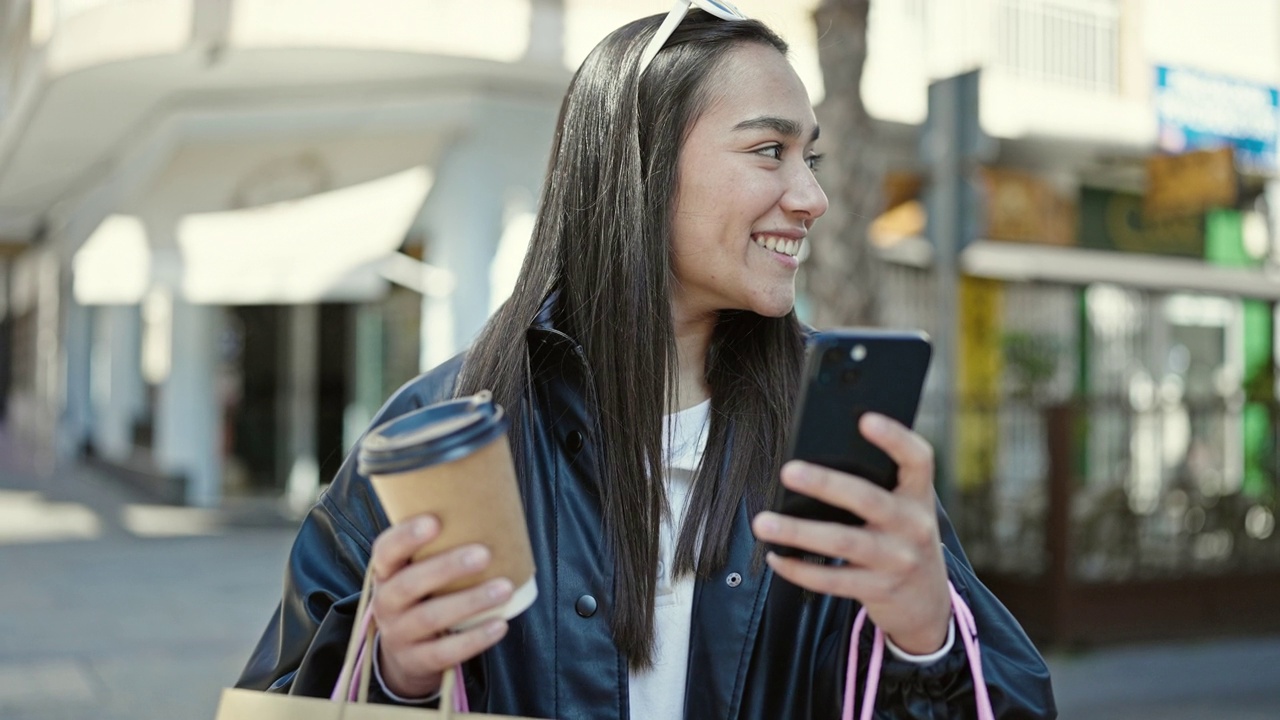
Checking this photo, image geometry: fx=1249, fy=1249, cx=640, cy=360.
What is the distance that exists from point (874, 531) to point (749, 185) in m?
0.71

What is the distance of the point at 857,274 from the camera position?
6.33 meters

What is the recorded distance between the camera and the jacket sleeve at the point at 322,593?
5.14ft

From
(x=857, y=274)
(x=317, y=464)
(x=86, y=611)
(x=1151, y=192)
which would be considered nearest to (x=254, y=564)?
(x=86, y=611)

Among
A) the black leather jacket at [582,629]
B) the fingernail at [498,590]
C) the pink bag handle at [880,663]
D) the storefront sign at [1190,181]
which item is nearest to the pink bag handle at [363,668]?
the fingernail at [498,590]

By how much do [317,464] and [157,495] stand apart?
212 centimetres

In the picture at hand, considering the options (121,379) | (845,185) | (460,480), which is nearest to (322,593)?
(460,480)

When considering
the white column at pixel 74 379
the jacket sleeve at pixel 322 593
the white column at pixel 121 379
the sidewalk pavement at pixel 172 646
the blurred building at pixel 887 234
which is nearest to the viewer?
the jacket sleeve at pixel 322 593

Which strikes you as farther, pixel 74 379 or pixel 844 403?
pixel 74 379

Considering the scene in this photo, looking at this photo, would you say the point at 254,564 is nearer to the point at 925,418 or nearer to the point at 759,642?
the point at 925,418

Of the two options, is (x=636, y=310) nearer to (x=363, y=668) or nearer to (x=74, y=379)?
(x=363, y=668)

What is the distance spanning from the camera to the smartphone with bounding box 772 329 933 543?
3.91ft

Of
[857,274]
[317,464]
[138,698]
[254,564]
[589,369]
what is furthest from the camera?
[317,464]

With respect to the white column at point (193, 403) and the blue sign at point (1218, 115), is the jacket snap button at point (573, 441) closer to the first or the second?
the white column at point (193, 403)

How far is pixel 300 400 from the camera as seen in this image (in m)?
13.5
